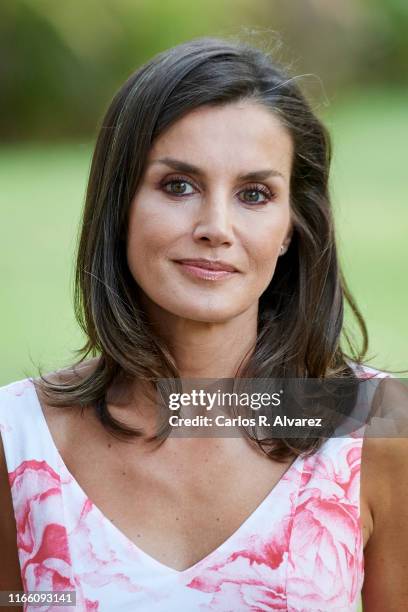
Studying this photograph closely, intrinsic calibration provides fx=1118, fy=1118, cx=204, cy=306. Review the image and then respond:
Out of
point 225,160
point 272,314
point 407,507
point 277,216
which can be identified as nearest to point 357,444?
point 407,507

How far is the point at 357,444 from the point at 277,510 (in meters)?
0.20

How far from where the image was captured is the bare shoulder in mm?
2070

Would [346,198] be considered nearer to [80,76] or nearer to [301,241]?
[80,76]

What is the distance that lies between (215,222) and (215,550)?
575 millimetres

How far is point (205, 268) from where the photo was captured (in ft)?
6.26

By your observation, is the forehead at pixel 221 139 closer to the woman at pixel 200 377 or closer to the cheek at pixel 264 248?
the woman at pixel 200 377

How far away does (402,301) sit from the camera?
19.4ft

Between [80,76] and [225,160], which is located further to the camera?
[80,76]

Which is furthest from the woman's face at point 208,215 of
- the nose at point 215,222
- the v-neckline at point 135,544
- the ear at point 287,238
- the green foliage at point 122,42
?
the green foliage at point 122,42

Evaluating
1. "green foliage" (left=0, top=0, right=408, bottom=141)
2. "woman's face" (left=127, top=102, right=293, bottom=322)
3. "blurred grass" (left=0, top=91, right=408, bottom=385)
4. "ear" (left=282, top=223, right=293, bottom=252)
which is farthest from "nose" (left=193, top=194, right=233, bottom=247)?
"green foliage" (left=0, top=0, right=408, bottom=141)

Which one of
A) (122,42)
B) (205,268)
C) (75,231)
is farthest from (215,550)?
(122,42)

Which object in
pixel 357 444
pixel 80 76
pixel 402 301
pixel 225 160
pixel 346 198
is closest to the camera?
pixel 225 160

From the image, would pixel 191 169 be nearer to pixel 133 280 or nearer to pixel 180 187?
pixel 180 187

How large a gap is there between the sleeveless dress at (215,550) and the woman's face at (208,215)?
362mm
